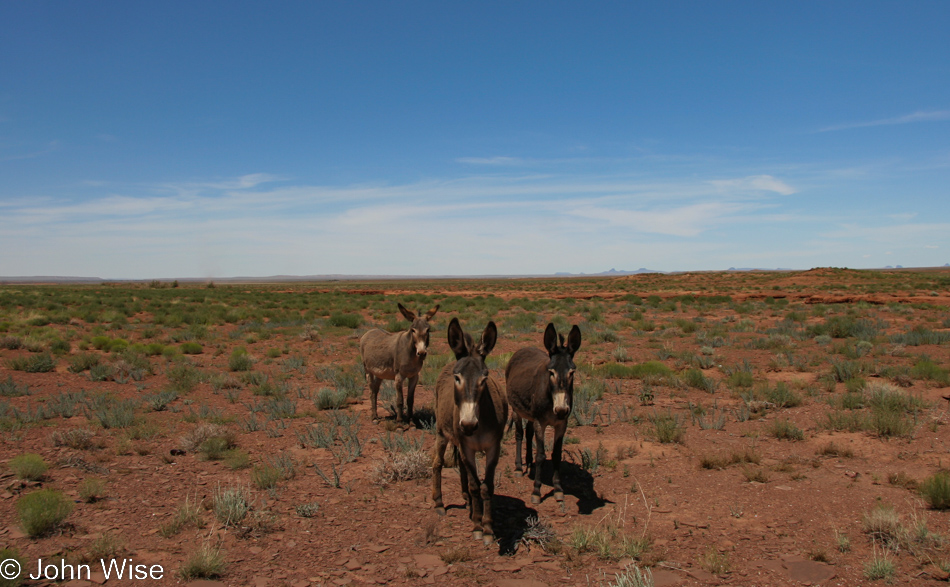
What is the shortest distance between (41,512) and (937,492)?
9.34m

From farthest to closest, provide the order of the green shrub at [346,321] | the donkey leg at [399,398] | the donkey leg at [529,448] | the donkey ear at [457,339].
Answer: the green shrub at [346,321]
the donkey leg at [399,398]
the donkey leg at [529,448]
the donkey ear at [457,339]

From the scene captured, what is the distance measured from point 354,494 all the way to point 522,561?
97.6 inches

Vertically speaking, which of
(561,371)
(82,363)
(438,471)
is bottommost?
(82,363)

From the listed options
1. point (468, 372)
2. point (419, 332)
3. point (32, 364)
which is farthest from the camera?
point (32, 364)

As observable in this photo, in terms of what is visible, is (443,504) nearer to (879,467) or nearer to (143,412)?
(879,467)

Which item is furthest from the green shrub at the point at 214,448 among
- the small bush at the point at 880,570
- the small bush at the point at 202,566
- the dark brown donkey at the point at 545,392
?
the small bush at the point at 880,570

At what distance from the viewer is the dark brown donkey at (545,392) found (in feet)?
17.6

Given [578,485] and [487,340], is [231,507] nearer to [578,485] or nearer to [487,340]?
[487,340]

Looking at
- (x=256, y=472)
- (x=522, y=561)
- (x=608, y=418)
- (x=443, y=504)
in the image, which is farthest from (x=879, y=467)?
(x=256, y=472)

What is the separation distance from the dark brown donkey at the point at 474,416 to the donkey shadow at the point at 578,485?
1.09m

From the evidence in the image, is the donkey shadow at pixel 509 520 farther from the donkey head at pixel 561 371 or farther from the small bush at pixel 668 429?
the small bush at pixel 668 429

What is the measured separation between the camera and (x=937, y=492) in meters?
5.30

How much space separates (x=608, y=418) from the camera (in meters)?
9.27

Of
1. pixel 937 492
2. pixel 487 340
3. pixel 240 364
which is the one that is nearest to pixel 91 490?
pixel 487 340
